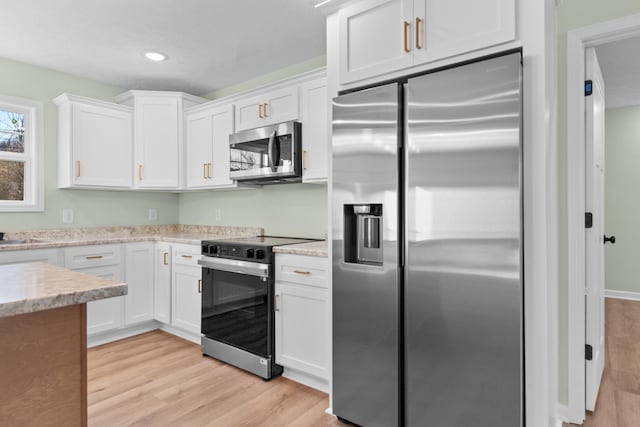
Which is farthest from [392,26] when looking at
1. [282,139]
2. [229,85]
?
[229,85]

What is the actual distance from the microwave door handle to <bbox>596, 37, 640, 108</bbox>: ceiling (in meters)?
2.42

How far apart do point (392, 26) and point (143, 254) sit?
288 cm

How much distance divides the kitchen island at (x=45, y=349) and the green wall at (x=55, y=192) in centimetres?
271

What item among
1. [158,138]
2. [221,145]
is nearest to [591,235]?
[221,145]

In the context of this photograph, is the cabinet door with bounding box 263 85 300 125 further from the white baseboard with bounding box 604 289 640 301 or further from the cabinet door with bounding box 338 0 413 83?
the white baseboard with bounding box 604 289 640 301

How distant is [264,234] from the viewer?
352 cm

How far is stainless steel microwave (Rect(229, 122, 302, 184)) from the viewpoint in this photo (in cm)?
276

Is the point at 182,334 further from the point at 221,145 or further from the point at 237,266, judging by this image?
the point at 221,145

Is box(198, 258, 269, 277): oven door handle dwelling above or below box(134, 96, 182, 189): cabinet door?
below

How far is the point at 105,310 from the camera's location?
126 inches

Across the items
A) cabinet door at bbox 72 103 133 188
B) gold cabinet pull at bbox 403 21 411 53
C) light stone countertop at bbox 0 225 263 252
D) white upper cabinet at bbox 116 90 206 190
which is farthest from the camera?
white upper cabinet at bbox 116 90 206 190

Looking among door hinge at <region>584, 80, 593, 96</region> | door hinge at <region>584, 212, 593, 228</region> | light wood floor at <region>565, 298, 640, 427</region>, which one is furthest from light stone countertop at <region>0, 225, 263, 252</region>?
light wood floor at <region>565, 298, 640, 427</region>

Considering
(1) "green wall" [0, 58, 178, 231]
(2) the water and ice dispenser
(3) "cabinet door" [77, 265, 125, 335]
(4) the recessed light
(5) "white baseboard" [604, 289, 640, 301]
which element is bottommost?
(5) "white baseboard" [604, 289, 640, 301]

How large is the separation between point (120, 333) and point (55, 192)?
1.45 metres
